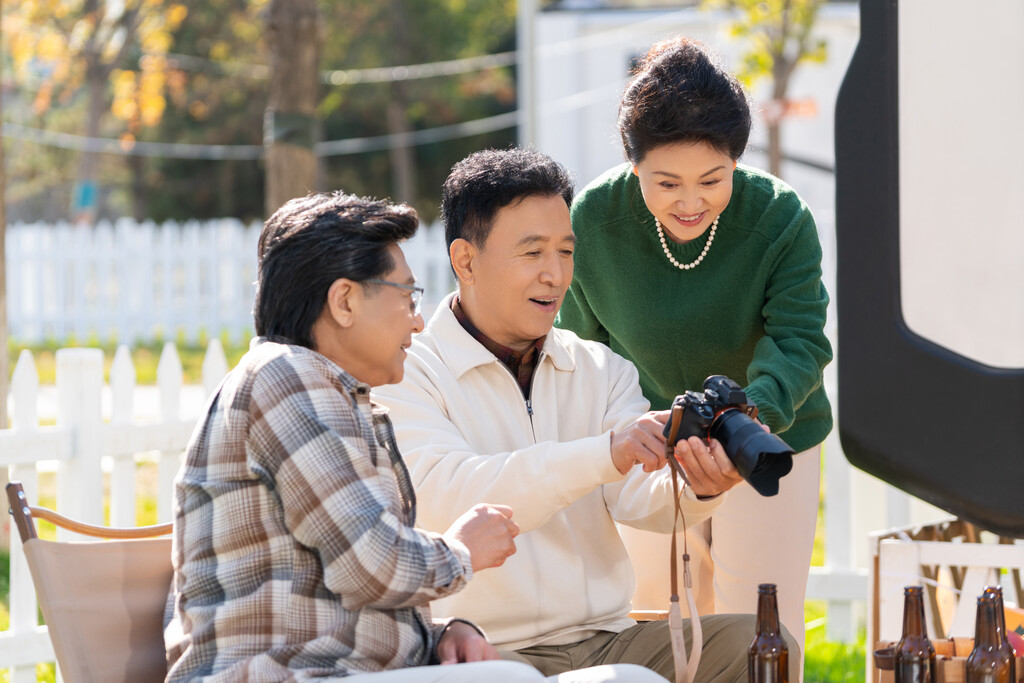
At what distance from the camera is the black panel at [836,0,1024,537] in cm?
150

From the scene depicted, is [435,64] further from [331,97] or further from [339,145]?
[339,145]

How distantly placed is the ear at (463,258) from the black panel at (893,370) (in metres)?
1.36

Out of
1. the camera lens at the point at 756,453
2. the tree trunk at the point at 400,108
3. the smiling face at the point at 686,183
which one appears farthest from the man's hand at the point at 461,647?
the tree trunk at the point at 400,108

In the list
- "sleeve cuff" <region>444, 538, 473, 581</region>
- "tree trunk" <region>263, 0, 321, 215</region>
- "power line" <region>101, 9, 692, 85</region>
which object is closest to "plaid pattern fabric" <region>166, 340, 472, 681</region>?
"sleeve cuff" <region>444, 538, 473, 581</region>

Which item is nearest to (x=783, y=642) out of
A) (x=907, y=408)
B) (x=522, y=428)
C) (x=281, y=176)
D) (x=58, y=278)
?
(x=522, y=428)

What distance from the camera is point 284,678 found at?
1.89m

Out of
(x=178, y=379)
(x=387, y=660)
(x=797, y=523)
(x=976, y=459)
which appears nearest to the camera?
(x=976, y=459)

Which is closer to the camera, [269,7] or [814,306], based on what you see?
[814,306]

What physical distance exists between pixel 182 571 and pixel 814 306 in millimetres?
1682

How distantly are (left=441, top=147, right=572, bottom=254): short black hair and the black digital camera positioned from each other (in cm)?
70

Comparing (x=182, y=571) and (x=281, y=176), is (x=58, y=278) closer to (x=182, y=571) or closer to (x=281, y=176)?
(x=281, y=176)

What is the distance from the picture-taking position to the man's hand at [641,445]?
2.42m

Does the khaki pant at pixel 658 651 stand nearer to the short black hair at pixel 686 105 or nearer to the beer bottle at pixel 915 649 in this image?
the beer bottle at pixel 915 649

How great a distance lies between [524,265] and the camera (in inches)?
110
